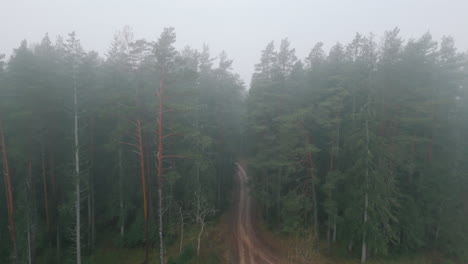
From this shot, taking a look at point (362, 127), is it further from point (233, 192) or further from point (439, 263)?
point (233, 192)

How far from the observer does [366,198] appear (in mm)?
12156

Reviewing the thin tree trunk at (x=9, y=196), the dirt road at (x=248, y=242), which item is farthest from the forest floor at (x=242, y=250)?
the thin tree trunk at (x=9, y=196)

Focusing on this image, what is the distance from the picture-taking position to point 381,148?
1205 cm

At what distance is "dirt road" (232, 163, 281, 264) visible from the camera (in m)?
13.7

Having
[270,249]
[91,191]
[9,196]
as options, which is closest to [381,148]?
[270,249]

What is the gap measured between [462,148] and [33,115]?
27572mm

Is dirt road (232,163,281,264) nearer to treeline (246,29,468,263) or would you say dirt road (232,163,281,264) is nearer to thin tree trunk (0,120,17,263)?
treeline (246,29,468,263)

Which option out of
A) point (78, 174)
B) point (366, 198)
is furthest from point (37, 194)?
point (366, 198)

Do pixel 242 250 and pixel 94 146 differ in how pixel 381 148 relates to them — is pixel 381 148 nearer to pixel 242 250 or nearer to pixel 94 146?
pixel 242 250

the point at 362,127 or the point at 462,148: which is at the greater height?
the point at 362,127

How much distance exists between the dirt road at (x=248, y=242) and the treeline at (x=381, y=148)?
2.60m

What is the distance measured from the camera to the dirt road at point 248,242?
13.7 metres

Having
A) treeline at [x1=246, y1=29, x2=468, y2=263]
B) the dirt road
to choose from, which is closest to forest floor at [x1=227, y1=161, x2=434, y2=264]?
the dirt road

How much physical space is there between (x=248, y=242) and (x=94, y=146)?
13.7 meters
